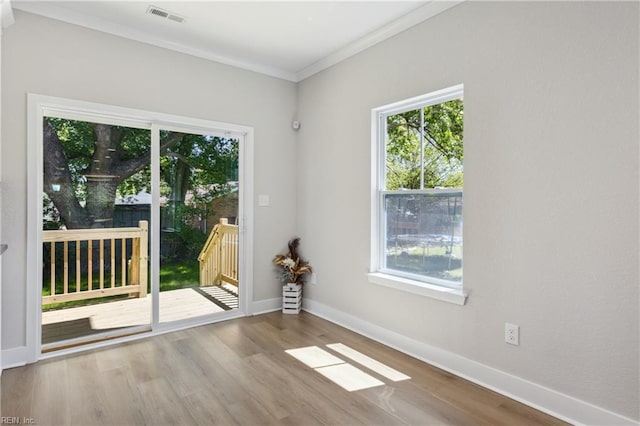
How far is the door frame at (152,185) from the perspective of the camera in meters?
2.78

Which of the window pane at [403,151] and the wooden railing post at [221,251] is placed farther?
the wooden railing post at [221,251]

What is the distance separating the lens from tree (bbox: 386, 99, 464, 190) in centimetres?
274

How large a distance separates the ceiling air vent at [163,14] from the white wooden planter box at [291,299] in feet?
9.11

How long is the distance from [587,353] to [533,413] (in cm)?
47

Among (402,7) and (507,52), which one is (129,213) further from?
(507,52)

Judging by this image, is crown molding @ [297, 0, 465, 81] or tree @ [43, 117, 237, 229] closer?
crown molding @ [297, 0, 465, 81]

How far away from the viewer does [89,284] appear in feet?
10.4

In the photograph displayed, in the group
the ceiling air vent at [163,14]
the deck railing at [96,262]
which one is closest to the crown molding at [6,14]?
the ceiling air vent at [163,14]

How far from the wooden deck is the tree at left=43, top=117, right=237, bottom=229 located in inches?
30.1

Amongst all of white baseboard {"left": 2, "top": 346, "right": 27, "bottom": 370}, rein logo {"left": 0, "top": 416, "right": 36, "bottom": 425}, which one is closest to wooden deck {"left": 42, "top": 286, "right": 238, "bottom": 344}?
white baseboard {"left": 2, "top": 346, "right": 27, "bottom": 370}

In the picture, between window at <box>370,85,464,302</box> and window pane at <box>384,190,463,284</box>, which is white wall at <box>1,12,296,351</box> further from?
window pane at <box>384,190,463,284</box>

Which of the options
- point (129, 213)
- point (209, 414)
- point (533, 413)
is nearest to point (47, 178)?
point (129, 213)

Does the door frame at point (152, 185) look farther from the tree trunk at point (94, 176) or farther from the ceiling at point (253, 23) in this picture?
the ceiling at point (253, 23)

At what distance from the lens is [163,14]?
115 inches
